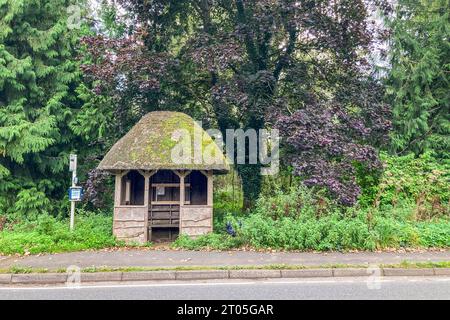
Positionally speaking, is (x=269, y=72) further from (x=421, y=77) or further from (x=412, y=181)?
(x=421, y=77)

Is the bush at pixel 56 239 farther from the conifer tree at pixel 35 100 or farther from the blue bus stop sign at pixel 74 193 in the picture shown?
the conifer tree at pixel 35 100

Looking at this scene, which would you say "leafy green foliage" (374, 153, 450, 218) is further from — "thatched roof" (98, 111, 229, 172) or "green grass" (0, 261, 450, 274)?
"thatched roof" (98, 111, 229, 172)

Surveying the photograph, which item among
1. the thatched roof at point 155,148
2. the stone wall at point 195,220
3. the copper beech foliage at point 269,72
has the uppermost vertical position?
the copper beech foliage at point 269,72

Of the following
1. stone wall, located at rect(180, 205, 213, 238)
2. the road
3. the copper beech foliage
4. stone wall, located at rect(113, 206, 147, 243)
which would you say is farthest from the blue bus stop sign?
the copper beech foliage

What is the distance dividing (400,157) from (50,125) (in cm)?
→ 1458

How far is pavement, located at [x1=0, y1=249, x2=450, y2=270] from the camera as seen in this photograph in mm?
8125

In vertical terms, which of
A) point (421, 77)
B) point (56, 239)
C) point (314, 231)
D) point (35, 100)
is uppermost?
point (421, 77)

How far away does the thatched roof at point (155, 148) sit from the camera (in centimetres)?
1070

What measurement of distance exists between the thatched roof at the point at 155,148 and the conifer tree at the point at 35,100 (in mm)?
4219

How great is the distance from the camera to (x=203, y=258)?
28.6ft

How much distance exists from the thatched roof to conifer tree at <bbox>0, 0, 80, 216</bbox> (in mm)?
4219

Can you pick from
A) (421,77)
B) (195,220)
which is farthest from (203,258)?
(421,77)

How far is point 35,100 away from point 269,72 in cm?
954

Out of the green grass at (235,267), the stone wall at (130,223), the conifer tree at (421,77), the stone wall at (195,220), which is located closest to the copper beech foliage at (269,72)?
the conifer tree at (421,77)
